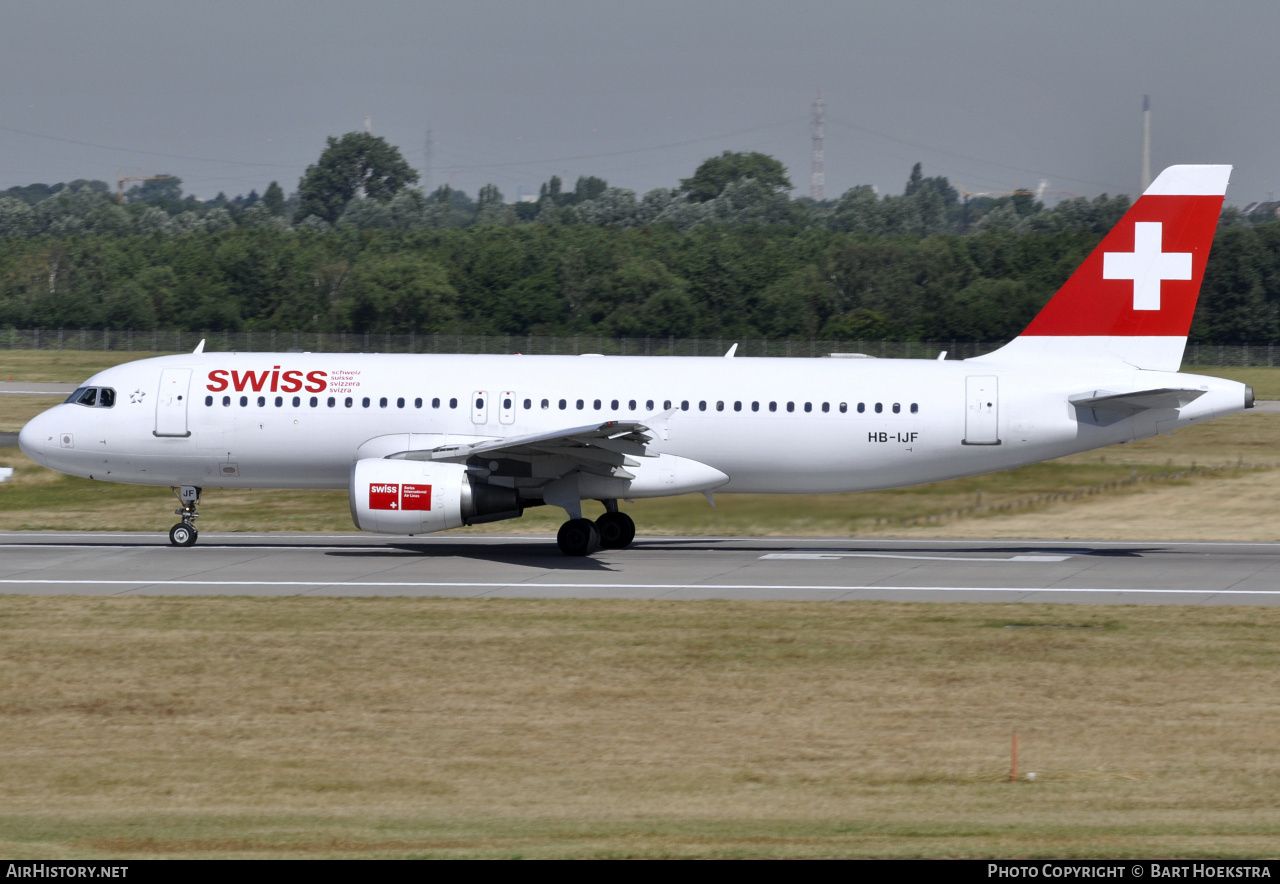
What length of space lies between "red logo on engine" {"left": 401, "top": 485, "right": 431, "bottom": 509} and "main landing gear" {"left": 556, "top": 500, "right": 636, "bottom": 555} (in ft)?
10.0

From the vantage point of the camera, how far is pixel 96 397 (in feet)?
105

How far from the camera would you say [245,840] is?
1257 centimetres

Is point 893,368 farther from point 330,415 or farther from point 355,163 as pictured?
point 355,163

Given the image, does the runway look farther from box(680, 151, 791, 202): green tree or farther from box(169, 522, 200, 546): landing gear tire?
box(680, 151, 791, 202): green tree

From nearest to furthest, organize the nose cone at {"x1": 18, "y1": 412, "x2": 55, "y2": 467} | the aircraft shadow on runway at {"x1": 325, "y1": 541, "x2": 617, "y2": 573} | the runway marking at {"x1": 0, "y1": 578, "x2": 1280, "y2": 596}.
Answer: the runway marking at {"x1": 0, "y1": 578, "x2": 1280, "y2": 596}
the aircraft shadow on runway at {"x1": 325, "y1": 541, "x2": 617, "y2": 573}
the nose cone at {"x1": 18, "y1": 412, "x2": 55, "y2": 467}

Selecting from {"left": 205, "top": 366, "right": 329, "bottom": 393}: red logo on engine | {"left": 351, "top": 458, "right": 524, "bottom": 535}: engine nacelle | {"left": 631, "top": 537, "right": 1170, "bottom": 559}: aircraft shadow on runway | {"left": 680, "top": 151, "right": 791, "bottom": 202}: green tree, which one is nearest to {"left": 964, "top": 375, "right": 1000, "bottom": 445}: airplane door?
{"left": 631, "top": 537, "right": 1170, "bottom": 559}: aircraft shadow on runway

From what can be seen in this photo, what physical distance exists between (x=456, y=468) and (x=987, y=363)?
11560 mm

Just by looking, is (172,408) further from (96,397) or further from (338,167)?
(338,167)

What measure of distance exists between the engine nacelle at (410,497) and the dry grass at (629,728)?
4.01 meters

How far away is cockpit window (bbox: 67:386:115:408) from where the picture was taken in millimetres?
31812

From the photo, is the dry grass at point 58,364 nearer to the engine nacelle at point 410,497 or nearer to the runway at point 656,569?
the runway at point 656,569

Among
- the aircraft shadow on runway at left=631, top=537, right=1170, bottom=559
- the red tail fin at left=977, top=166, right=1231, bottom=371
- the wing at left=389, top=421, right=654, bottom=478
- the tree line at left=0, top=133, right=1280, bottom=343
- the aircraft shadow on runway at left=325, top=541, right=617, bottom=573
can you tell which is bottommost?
the aircraft shadow on runway at left=325, top=541, right=617, bottom=573

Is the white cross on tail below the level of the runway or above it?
above
